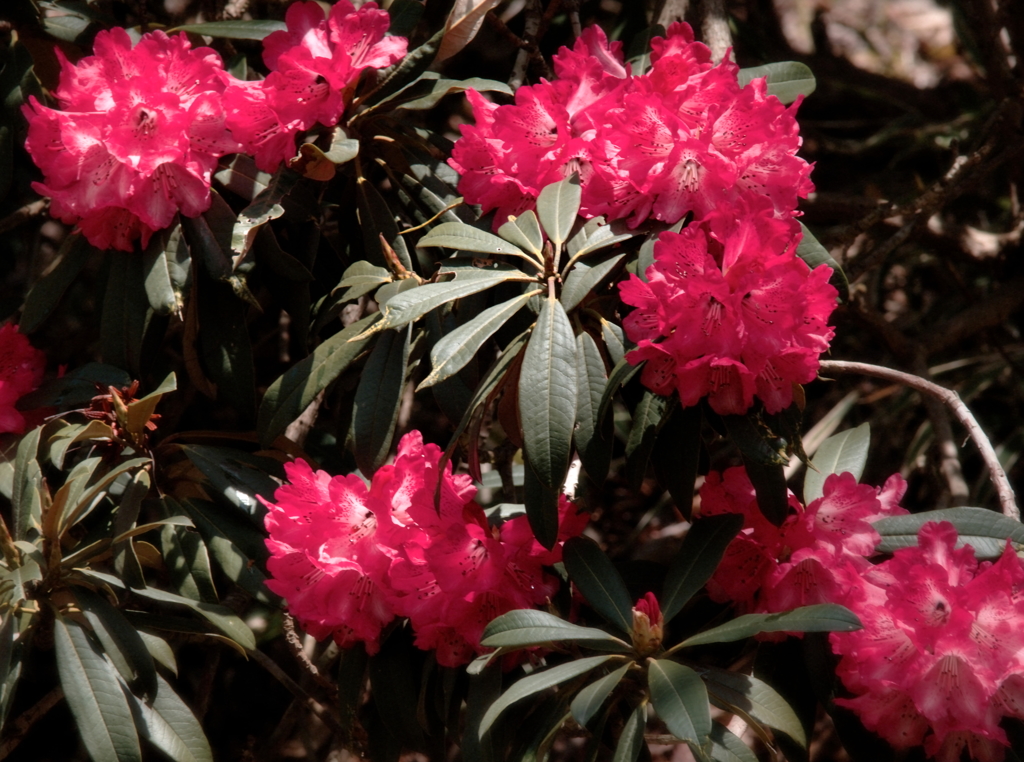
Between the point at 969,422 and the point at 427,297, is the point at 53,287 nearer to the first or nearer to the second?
the point at 427,297

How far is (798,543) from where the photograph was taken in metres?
1.19

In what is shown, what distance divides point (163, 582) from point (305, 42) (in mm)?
925

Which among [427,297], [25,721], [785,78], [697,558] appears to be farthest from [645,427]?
[25,721]

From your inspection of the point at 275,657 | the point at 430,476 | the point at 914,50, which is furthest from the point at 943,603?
the point at 914,50

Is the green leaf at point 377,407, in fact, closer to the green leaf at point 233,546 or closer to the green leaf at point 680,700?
the green leaf at point 233,546

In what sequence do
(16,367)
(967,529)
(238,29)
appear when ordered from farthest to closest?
(238,29)
(16,367)
(967,529)

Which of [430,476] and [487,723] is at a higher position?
[430,476]

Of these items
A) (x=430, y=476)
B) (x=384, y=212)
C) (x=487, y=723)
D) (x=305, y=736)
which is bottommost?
(x=305, y=736)

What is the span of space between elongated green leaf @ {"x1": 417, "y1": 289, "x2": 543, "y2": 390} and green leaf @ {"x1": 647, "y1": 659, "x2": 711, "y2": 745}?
396 mm

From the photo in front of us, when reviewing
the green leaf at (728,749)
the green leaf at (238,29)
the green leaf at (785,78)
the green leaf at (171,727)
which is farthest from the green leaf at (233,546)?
the green leaf at (785,78)

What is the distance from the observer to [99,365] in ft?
4.53

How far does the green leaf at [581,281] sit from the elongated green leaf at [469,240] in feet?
0.21

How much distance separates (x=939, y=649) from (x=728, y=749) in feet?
0.82

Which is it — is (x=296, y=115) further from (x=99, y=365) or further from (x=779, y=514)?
(x=779, y=514)
